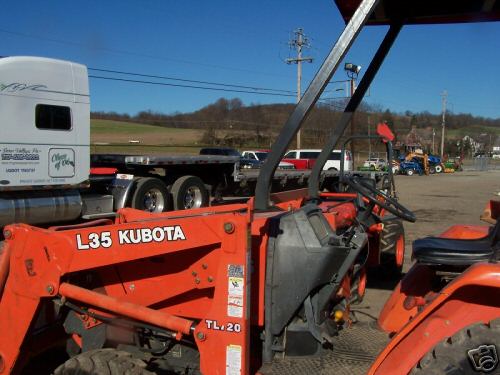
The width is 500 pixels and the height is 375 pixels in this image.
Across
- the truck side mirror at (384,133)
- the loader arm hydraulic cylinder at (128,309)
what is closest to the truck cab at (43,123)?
the truck side mirror at (384,133)

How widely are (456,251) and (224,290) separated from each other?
124cm

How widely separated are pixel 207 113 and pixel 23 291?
188 ft

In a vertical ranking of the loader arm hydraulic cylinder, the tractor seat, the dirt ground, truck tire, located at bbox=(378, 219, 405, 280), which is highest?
the tractor seat

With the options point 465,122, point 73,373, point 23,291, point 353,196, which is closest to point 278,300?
point 73,373

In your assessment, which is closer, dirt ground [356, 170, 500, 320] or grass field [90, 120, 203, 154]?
dirt ground [356, 170, 500, 320]

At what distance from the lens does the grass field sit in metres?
44.4

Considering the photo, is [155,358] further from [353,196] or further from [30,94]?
[30,94]

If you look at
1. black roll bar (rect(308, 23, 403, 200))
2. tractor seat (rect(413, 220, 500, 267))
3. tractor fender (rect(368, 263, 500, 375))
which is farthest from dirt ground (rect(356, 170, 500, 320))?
tractor fender (rect(368, 263, 500, 375))

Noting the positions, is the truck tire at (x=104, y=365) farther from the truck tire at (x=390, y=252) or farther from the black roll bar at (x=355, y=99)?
the truck tire at (x=390, y=252)

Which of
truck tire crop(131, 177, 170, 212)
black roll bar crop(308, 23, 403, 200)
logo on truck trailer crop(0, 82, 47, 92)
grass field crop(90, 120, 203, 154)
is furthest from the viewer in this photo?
grass field crop(90, 120, 203, 154)

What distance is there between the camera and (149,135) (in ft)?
177

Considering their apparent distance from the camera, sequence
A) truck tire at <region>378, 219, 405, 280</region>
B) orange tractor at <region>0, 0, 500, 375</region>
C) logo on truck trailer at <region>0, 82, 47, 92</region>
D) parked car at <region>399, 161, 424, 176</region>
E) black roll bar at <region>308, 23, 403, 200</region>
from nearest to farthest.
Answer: orange tractor at <region>0, 0, 500, 375</region> < black roll bar at <region>308, 23, 403, 200</region> < truck tire at <region>378, 219, 405, 280</region> < logo on truck trailer at <region>0, 82, 47, 92</region> < parked car at <region>399, 161, 424, 176</region>

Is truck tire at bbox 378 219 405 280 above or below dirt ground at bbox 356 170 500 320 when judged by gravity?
above

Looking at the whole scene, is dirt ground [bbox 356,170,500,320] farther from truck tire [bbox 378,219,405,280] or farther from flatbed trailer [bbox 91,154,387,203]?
flatbed trailer [bbox 91,154,387,203]
